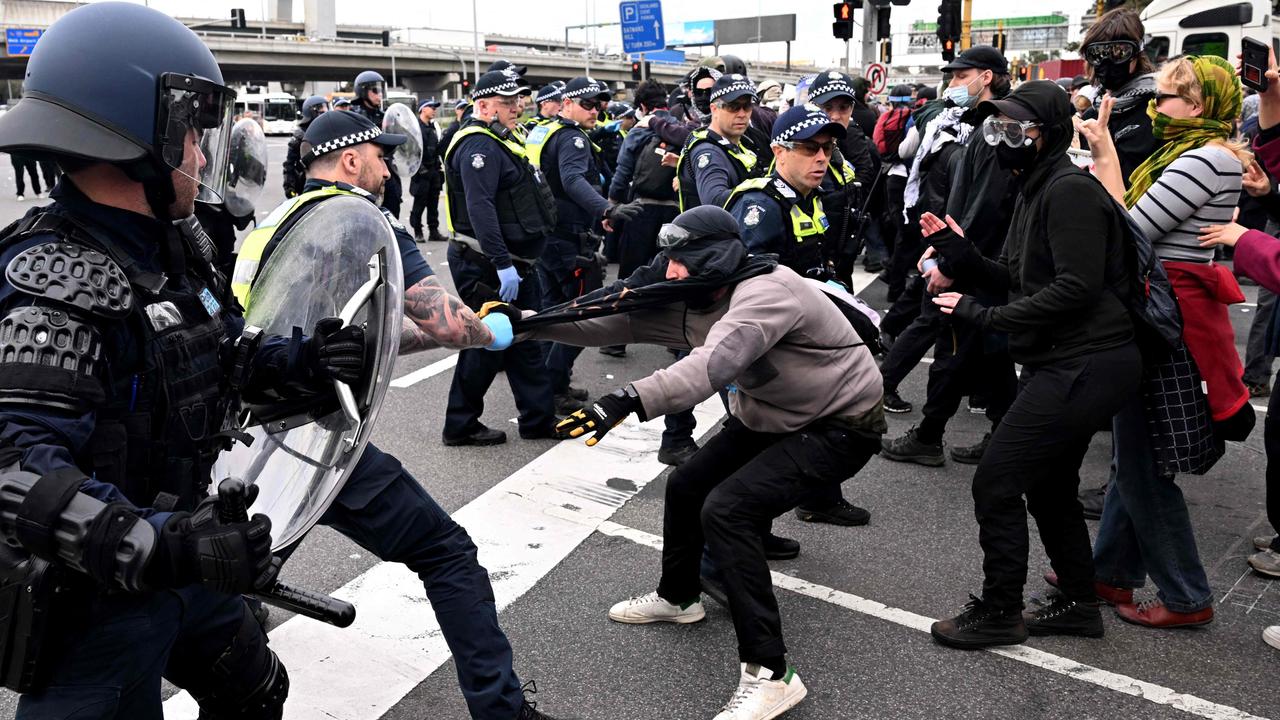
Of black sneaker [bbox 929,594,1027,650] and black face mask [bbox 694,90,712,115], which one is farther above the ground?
black face mask [bbox 694,90,712,115]

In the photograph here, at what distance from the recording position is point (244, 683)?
258 centimetres

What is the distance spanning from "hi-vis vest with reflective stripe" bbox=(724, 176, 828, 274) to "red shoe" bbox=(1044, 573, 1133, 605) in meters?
1.79

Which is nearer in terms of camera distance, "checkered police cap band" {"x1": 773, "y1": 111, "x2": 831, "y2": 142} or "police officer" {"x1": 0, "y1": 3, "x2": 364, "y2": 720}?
"police officer" {"x1": 0, "y1": 3, "x2": 364, "y2": 720}

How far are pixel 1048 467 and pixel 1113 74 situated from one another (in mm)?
2946

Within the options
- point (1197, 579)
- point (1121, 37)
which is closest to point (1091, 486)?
point (1197, 579)

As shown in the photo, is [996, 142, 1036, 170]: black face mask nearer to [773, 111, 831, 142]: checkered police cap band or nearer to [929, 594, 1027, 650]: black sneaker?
[773, 111, 831, 142]: checkered police cap band

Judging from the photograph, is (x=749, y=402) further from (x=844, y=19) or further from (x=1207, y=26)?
(x=844, y=19)

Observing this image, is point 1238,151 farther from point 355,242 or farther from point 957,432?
point 355,242

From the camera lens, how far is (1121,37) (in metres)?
5.46

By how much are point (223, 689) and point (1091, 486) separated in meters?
4.35

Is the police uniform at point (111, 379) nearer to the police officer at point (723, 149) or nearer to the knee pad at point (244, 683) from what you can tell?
the knee pad at point (244, 683)

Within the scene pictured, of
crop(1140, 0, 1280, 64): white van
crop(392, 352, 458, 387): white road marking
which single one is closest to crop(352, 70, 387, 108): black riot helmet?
crop(392, 352, 458, 387): white road marking

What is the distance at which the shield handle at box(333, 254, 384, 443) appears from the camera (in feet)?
7.42

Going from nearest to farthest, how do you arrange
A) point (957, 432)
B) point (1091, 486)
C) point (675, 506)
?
point (675, 506), point (1091, 486), point (957, 432)
